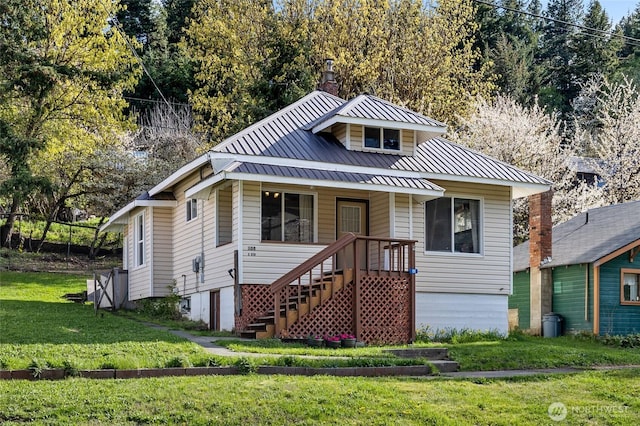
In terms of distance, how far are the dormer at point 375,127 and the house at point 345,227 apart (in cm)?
4

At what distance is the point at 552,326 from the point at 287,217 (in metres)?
8.99

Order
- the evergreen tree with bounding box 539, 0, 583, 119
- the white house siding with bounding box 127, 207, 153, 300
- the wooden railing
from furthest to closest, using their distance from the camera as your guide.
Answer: the evergreen tree with bounding box 539, 0, 583, 119, the white house siding with bounding box 127, 207, 153, 300, the wooden railing

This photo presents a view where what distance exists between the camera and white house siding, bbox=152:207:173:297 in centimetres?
2470

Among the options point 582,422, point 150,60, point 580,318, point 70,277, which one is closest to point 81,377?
point 582,422

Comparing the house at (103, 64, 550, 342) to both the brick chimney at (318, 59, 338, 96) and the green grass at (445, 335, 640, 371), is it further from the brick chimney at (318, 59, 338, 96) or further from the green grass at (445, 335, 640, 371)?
the green grass at (445, 335, 640, 371)

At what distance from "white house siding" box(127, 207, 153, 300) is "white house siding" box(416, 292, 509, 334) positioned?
27.2 ft

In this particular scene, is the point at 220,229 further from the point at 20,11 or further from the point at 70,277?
the point at 20,11

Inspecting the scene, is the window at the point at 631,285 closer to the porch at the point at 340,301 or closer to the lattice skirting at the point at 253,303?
the porch at the point at 340,301

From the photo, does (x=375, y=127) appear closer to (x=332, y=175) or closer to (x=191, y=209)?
(x=332, y=175)

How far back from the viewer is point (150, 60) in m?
54.3

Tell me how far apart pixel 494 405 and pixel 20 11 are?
1076 inches

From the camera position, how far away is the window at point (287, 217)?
19.9m

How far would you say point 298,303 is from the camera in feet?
59.0

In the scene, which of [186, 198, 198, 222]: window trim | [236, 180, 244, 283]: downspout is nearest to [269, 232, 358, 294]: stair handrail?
[236, 180, 244, 283]: downspout
